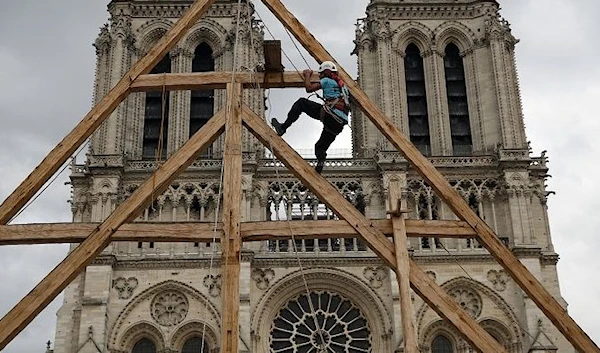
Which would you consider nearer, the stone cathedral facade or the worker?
the worker

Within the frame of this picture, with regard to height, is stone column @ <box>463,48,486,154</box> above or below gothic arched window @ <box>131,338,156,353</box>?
above

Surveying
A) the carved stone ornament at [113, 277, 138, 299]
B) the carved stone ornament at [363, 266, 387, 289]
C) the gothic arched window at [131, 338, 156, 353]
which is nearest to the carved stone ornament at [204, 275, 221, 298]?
the carved stone ornament at [113, 277, 138, 299]

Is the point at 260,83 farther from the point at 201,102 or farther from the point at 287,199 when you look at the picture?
the point at 201,102

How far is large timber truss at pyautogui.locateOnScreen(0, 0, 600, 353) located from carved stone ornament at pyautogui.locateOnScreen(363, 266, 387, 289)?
1858 cm

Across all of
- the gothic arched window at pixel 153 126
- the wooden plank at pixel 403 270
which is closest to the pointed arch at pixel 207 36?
the gothic arched window at pixel 153 126

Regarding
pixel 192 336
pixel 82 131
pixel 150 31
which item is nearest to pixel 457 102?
pixel 150 31

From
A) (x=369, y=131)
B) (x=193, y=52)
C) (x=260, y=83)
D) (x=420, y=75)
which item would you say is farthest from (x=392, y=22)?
(x=260, y=83)

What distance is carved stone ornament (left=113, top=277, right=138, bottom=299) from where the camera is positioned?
2961 centimetres

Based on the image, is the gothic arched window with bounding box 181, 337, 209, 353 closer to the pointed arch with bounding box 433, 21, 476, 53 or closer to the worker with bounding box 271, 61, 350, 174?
the pointed arch with bounding box 433, 21, 476, 53

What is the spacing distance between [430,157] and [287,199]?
20.2 feet

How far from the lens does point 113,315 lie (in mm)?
29156

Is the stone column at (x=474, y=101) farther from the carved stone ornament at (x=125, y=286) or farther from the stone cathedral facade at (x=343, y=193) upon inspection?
the carved stone ornament at (x=125, y=286)

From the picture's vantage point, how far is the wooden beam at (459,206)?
453 inches

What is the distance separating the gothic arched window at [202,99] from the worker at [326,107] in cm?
2180
